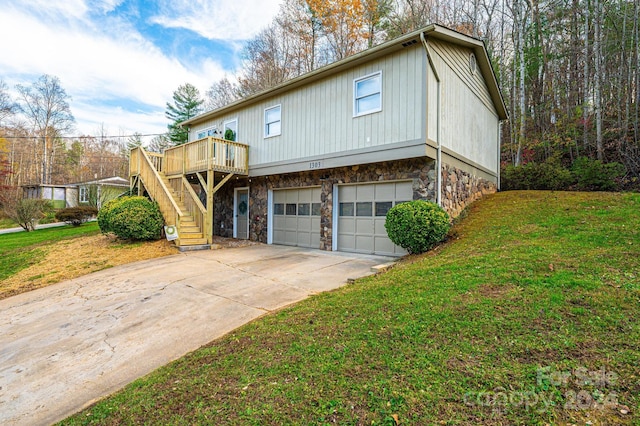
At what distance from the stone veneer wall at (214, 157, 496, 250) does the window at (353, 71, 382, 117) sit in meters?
1.49

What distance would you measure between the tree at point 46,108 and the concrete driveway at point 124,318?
3429cm

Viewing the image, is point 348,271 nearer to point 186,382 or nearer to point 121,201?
point 186,382

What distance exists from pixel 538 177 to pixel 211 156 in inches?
488

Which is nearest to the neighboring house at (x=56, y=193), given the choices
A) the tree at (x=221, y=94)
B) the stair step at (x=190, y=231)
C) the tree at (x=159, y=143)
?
the tree at (x=159, y=143)

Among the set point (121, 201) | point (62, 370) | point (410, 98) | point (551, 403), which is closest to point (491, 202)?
point (410, 98)

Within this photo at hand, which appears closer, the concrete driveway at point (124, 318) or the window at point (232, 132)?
the concrete driveway at point (124, 318)

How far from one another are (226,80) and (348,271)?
25.5 meters

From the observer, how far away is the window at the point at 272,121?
10727 millimetres

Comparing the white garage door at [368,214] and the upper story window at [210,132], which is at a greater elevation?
the upper story window at [210,132]

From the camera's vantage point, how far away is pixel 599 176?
1096cm

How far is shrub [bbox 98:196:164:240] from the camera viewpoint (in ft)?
33.2

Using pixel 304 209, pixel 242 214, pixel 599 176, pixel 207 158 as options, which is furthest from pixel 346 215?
pixel 599 176

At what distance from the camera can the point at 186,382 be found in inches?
109

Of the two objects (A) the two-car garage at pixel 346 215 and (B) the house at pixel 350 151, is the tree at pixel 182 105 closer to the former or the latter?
(B) the house at pixel 350 151
